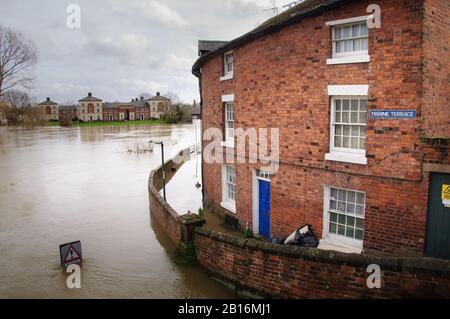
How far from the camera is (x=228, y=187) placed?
13531 mm

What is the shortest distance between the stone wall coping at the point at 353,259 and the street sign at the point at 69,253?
172 inches

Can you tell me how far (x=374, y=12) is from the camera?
310 inches

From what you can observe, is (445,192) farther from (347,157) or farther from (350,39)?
(350,39)

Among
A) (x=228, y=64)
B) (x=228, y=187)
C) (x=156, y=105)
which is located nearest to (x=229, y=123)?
(x=228, y=64)

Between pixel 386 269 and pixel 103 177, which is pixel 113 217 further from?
pixel 386 269

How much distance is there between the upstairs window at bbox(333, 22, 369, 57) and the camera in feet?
27.1

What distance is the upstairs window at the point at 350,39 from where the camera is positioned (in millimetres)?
8266

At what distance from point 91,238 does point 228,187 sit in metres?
5.27

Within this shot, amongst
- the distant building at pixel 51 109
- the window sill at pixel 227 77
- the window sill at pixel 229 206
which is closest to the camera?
the window sill at pixel 227 77

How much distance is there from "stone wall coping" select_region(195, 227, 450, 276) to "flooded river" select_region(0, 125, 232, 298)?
5.06 ft

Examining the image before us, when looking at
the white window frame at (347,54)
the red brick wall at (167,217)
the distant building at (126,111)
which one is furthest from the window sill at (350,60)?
the distant building at (126,111)

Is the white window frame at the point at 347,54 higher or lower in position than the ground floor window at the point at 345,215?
higher

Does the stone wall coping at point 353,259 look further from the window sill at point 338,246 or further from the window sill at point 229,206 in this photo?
the window sill at point 229,206
